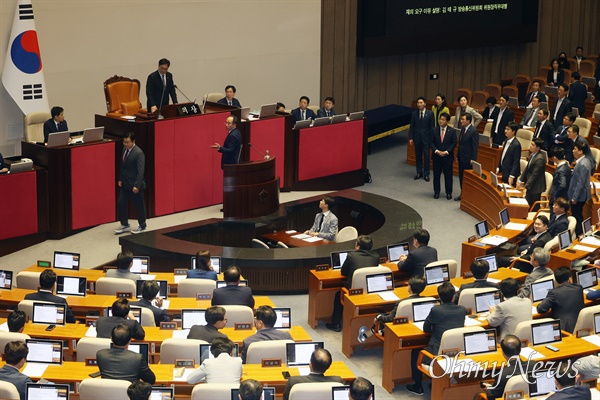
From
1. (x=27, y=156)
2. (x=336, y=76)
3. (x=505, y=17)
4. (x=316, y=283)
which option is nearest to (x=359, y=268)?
(x=316, y=283)

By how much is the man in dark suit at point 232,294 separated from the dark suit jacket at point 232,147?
4146 millimetres

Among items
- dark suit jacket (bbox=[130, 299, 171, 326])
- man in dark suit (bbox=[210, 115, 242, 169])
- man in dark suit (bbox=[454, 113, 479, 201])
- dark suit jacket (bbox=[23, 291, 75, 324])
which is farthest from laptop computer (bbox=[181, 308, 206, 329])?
man in dark suit (bbox=[454, 113, 479, 201])

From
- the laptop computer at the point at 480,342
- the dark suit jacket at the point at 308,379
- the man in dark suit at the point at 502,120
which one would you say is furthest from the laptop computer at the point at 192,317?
the man in dark suit at the point at 502,120

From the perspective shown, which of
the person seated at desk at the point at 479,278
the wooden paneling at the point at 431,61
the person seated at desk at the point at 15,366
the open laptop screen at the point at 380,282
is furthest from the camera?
the wooden paneling at the point at 431,61

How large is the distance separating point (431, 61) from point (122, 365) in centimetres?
1487

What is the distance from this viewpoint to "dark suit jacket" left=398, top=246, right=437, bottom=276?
1043 cm

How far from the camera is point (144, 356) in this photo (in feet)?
25.0

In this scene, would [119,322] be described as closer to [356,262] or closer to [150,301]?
[150,301]

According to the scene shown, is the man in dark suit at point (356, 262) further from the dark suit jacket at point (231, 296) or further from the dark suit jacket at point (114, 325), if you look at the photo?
the dark suit jacket at point (114, 325)

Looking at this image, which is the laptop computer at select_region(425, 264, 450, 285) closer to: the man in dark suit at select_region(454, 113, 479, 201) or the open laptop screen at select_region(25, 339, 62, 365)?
the open laptop screen at select_region(25, 339, 62, 365)

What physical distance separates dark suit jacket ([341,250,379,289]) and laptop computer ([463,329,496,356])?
7.46 ft

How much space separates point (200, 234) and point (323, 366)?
5832 millimetres

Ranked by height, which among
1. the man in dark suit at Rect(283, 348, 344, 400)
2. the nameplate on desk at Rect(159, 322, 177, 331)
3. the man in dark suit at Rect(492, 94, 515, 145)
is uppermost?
the man in dark suit at Rect(492, 94, 515, 145)

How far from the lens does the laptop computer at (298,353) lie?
776 cm
